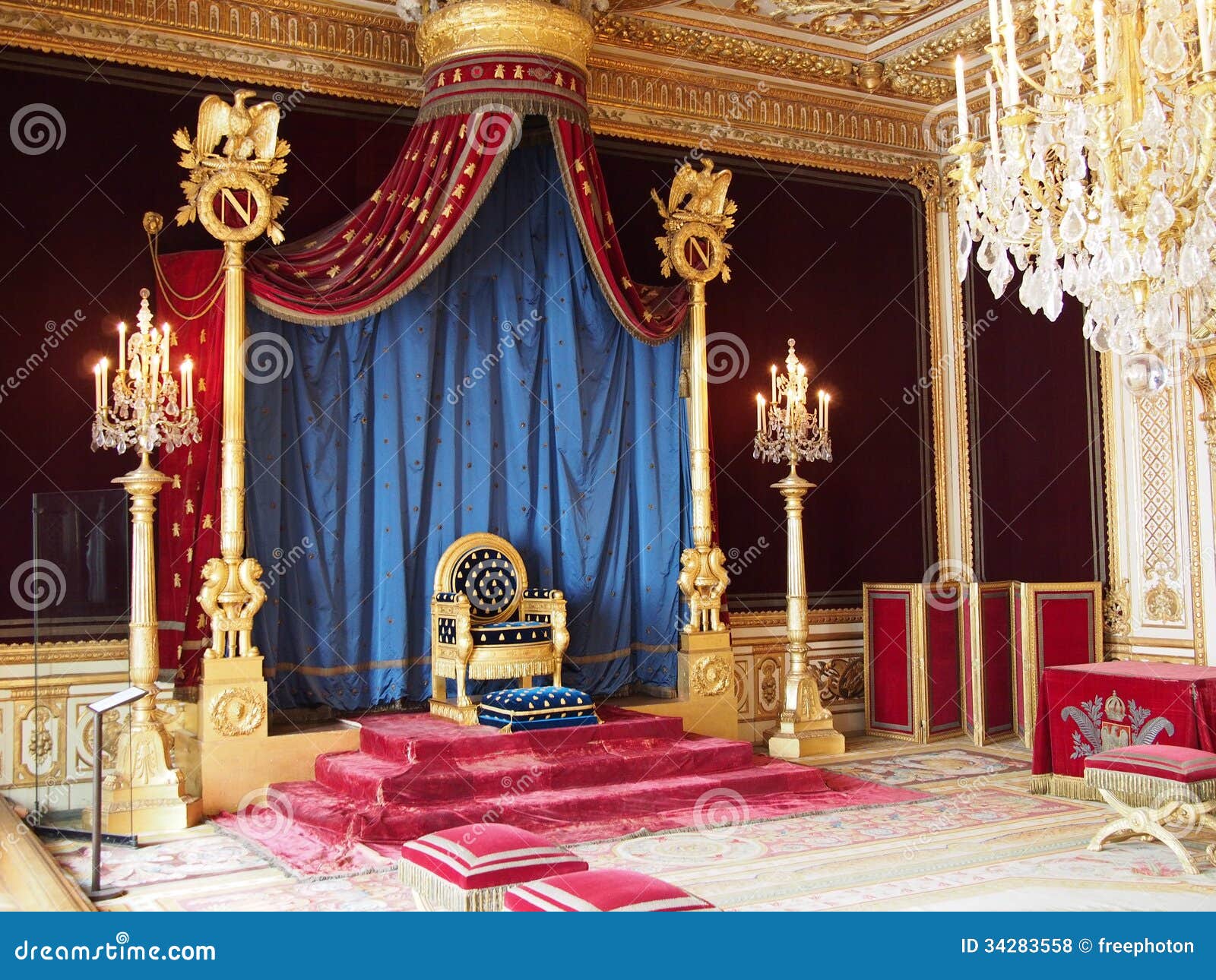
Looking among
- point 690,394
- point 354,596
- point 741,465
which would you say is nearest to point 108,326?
point 354,596

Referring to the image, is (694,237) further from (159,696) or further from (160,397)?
(159,696)

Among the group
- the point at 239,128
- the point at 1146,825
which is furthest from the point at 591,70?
the point at 1146,825

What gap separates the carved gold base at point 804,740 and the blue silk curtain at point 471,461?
32.5 inches

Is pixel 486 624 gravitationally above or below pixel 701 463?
below

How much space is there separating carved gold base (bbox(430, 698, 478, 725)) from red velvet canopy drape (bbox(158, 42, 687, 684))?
117cm

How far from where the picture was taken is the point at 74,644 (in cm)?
619

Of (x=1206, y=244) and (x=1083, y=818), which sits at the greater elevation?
(x=1206, y=244)

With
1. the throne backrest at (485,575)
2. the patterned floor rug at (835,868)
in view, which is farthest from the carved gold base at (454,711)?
the patterned floor rug at (835,868)

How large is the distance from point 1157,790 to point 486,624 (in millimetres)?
3385

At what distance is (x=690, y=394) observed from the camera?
7.58 m

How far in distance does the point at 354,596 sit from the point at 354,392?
1.11 m

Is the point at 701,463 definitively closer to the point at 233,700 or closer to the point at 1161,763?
the point at 233,700

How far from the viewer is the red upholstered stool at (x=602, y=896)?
3191 millimetres

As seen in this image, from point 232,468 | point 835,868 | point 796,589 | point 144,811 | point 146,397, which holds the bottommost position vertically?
point 835,868
